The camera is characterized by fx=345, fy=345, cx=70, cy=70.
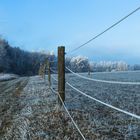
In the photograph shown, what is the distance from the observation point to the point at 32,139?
23.2ft

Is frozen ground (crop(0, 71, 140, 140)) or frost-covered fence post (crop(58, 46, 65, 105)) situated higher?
frost-covered fence post (crop(58, 46, 65, 105))

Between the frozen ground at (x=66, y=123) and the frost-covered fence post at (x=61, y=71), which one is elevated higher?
the frost-covered fence post at (x=61, y=71)

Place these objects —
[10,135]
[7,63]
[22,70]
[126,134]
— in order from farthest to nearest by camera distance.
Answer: [22,70] → [7,63] → [10,135] → [126,134]

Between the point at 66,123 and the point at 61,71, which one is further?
the point at 61,71

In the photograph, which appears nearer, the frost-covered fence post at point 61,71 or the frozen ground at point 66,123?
the frozen ground at point 66,123

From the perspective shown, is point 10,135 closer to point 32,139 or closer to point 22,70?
point 32,139

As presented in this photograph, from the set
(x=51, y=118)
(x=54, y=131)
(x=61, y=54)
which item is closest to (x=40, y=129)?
(x=54, y=131)

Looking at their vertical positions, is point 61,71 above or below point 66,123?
above

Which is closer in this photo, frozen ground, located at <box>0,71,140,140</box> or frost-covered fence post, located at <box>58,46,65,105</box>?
frozen ground, located at <box>0,71,140,140</box>

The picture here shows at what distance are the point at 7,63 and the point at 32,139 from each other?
11187 centimetres

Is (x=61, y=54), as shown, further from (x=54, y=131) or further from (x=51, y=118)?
(x=54, y=131)

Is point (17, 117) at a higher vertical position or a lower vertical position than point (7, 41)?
lower

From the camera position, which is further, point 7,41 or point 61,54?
point 7,41

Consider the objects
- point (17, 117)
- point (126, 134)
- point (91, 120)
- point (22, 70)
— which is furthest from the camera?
point (22, 70)
